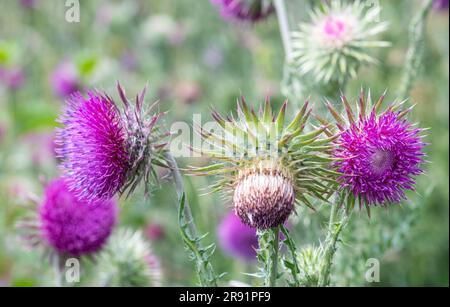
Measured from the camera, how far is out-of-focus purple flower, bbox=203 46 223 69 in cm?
838

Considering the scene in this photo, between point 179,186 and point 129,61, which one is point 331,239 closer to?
point 179,186

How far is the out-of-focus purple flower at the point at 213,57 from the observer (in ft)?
27.5

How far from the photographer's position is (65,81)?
6.93 m

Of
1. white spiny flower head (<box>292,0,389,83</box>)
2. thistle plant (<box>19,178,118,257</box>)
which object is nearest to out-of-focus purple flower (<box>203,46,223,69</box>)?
white spiny flower head (<box>292,0,389,83</box>)

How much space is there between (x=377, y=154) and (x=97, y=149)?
4.03 feet

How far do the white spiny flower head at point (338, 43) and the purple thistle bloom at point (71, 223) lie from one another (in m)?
1.54

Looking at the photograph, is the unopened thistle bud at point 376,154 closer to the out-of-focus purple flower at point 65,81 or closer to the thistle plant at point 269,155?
the thistle plant at point 269,155

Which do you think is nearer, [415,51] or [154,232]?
[415,51]

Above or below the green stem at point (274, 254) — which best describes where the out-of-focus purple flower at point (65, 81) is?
above

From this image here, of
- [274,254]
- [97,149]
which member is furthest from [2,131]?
[274,254]

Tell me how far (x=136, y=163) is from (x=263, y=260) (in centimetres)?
74

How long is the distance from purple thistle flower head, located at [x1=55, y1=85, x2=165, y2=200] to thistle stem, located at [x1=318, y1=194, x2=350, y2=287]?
846mm

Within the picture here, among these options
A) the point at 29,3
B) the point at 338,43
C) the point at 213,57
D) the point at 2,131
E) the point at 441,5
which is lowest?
the point at 338,43

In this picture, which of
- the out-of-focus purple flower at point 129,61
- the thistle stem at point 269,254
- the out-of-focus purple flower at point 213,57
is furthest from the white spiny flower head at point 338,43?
the out-of-focus purple flower at point 129,61
